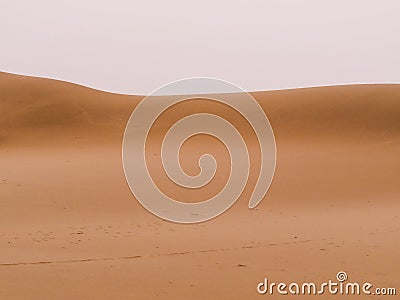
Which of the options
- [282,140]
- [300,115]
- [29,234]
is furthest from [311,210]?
[300,115]

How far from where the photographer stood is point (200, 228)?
7176mm

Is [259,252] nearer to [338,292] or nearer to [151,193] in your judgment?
[338,292]

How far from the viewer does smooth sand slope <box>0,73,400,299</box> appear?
14.8 ft

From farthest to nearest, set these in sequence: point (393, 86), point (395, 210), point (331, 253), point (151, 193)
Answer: point (393, 86) < point (151, 193) < point (395, 210) < point (331, 253)

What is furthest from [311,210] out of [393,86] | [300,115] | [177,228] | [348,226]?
[393,86]

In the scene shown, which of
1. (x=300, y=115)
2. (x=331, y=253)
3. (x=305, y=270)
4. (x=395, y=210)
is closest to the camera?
(x=305, y=270)

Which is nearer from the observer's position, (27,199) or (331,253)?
(331,253)

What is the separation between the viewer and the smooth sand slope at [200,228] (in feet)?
14.8

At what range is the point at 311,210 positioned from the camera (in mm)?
8844

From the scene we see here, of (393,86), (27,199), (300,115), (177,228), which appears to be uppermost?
(393,86)

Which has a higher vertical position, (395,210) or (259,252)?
(395,210)

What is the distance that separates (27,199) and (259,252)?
500 cm

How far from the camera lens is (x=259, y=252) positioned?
5.60 m

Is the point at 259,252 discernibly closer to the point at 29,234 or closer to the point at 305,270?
the point at 305,270
